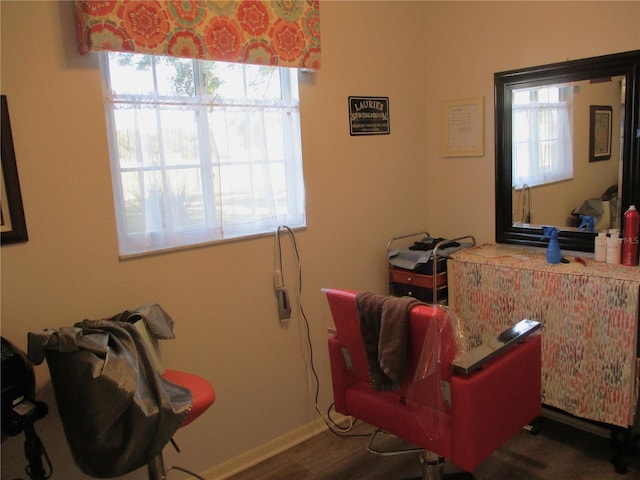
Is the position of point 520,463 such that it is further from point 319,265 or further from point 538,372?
point 319,265

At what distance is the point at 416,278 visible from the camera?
9.45 ft

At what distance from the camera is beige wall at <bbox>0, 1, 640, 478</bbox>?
1.87 m

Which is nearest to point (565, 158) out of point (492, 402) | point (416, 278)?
point (416, 278)

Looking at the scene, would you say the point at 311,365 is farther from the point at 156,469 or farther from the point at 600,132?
the point at 600,132

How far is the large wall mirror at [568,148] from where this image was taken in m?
2.42

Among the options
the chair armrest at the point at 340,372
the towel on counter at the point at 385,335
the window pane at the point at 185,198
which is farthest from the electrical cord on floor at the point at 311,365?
the towel on counter at the point at 385,335

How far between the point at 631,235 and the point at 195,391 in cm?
203

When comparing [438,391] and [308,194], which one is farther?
[308,194]

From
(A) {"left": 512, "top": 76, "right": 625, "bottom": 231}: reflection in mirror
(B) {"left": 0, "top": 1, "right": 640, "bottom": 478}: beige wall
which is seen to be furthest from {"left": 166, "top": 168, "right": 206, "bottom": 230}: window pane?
(A) {"left": 512, "top": 76, "right": 625, "bottom": 231}: reflection in mirror

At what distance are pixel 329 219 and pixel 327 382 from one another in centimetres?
90

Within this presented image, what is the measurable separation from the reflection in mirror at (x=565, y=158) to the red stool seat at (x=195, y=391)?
192 cm

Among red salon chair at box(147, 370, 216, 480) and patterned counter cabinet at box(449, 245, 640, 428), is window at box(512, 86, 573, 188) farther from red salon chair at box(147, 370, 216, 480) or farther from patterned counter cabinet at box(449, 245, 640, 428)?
red salon chair at box(147, 370, 216, 480)

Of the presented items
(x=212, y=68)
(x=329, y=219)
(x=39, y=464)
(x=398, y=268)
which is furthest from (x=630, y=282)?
(x=39, y=464)

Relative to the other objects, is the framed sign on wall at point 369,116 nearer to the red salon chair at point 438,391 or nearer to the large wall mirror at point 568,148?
the large wall mirror at point 568,148
